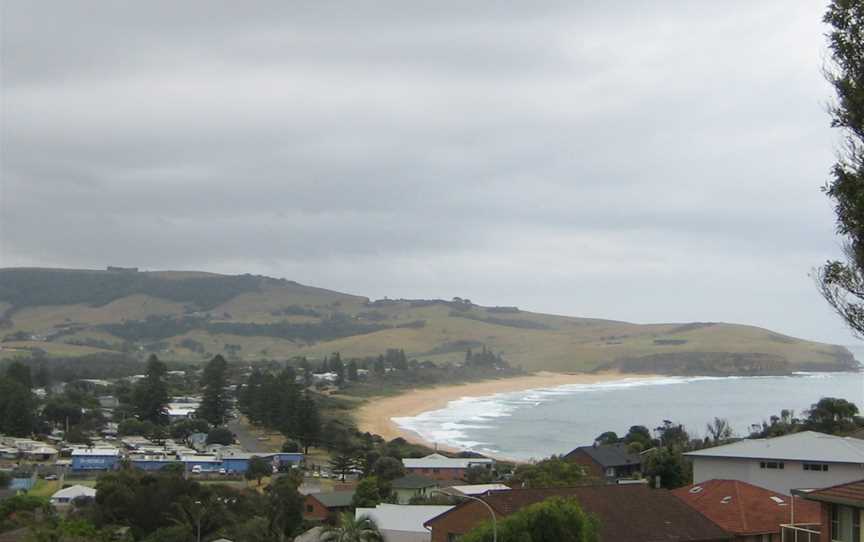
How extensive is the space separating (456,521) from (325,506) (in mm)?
18425

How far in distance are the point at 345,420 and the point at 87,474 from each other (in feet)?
116

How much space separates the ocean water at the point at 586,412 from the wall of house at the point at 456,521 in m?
42.6

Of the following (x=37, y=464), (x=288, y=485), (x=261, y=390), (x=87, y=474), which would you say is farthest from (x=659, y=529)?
(x=261, y=390)

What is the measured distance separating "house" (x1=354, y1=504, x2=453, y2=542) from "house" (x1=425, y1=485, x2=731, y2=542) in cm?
326

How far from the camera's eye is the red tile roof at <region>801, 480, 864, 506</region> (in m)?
15.2

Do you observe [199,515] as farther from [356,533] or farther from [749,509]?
[749,509]

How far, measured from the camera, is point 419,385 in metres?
155

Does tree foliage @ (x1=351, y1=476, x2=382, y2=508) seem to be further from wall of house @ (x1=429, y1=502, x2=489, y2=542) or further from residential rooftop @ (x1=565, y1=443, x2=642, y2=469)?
wall of house @ (x1=429, y1=502, x2=489, y2=542)

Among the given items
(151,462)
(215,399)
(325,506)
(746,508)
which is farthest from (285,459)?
(746,508)

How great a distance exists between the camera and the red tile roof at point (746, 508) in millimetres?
26234

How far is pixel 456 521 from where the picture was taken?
25.7 m

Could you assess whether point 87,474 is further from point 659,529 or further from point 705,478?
point 659,529

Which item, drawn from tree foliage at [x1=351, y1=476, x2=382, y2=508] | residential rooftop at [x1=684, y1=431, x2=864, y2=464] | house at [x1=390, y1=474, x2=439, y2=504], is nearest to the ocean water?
house at [x1=390, y1=474, x2=439, y2=504]

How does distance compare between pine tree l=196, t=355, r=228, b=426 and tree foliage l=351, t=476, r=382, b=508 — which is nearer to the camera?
tree foliage l=351, t=476, r=382, b=508
